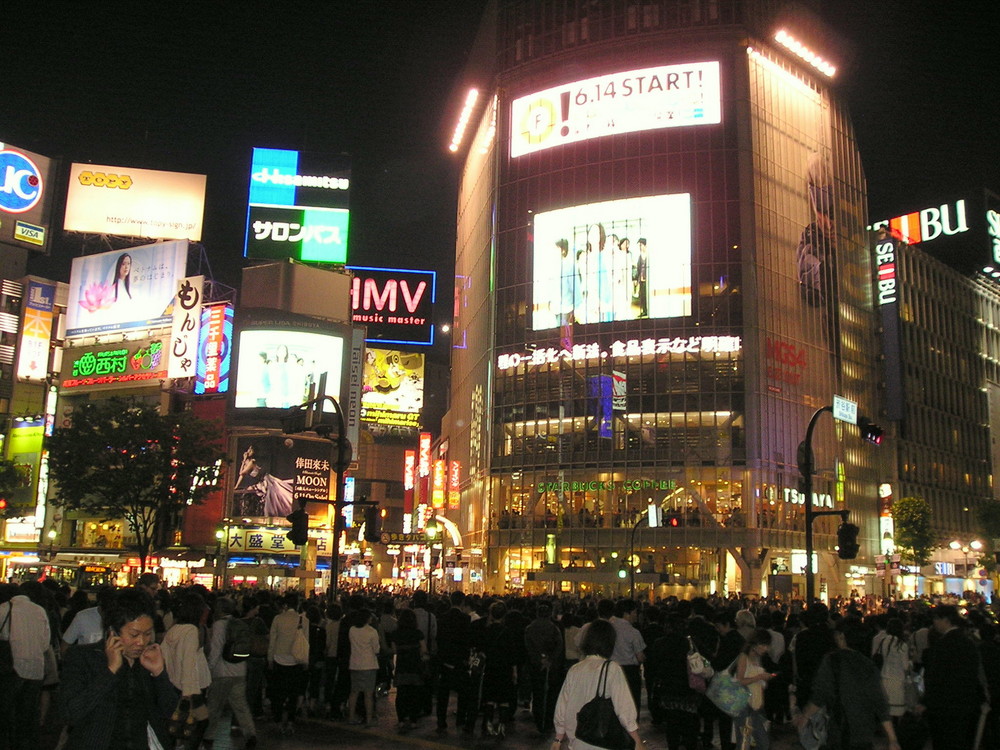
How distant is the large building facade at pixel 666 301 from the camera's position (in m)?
62.7

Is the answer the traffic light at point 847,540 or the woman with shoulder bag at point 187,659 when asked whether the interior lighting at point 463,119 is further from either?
the woman with shoulder bag at point 187,659

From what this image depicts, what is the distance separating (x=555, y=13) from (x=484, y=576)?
132 feet

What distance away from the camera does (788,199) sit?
67.8 m

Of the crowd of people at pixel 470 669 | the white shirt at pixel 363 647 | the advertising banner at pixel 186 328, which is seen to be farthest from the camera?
the advertising banner at pixel 186 328

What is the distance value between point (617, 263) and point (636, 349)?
19.5 ft

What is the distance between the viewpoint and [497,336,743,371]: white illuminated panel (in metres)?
63.2

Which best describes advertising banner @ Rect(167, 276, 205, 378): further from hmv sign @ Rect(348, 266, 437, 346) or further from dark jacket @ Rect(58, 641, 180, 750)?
dark jacket @ Rect(58, 641, 180, 750)

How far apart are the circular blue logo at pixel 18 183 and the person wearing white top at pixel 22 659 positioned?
65.8 m

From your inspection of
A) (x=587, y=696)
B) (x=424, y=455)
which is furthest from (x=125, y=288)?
(x=587, y=696)

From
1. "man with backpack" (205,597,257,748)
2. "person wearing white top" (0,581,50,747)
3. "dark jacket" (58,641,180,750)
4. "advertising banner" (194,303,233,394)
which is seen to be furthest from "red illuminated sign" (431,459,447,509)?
"dark jacket" (58,641,180,750)

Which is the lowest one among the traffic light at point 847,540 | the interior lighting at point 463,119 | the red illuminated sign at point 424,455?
the traffic light at point 847,540

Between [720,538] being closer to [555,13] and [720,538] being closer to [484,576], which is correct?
[484,576]

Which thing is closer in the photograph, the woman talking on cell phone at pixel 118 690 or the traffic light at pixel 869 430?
the woman talking on cell phone at pixel 118 690

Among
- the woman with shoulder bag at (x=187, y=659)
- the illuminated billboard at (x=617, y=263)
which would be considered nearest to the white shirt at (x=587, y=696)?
the woman with shoulder bag at (x=187, y=659)
